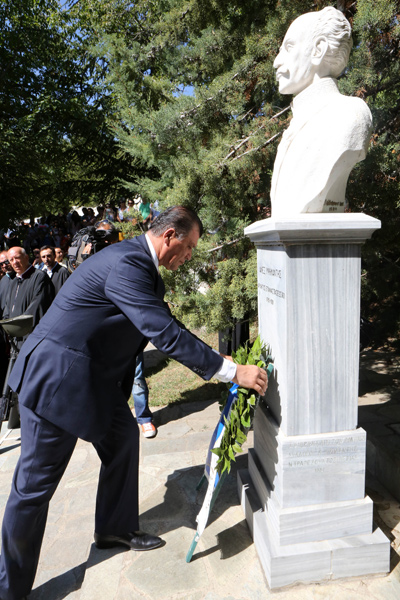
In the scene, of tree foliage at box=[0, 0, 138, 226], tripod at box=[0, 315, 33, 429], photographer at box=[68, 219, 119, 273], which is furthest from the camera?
tree foliage at box=[0, 0, 138, 226]

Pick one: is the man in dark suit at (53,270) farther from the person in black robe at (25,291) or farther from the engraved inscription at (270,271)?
the engraved inscription at (270,271)

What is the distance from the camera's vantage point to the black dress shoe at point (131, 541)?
2490mm

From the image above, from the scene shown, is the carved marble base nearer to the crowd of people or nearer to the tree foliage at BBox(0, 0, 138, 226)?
the crowd of people

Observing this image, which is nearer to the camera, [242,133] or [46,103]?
[242,133]

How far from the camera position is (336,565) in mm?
2180

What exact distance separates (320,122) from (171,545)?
8.26ft

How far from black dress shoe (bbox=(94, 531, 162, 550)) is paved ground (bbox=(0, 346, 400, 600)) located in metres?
0.04

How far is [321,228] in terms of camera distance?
2004 millimetres

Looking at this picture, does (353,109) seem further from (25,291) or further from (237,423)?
(25,291)

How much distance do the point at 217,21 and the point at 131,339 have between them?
15.2 ft

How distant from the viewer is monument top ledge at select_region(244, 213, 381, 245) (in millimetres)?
1988

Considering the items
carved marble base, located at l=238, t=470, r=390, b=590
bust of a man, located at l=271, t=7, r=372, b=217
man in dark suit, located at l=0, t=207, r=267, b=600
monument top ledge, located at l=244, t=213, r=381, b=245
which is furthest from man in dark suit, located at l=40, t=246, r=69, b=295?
carved marble base, located at l=238, t=470, r=390, b=590

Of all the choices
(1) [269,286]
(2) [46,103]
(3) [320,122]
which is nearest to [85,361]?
(1) [269,286]

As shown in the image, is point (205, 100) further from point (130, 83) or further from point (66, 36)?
point (66, 36)
